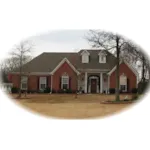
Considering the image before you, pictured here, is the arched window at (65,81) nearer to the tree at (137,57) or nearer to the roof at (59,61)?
the roof at (59,61)

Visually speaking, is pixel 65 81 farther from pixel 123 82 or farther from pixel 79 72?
pixel 123 82

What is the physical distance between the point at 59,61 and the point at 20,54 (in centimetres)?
16

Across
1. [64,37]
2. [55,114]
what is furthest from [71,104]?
[64,37]

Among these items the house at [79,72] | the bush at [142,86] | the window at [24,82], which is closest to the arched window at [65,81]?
the house at [79,72]

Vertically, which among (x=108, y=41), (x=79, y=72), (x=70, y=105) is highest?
(x=108, y=41)

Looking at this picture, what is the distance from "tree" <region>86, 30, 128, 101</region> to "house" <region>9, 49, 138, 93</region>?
0.02m

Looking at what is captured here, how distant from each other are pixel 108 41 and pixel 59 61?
22 centimetres

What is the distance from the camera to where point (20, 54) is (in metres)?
1.64

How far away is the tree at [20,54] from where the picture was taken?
160cm

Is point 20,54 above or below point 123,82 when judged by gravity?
above

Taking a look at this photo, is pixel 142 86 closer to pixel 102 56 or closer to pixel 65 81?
pixel 102 56

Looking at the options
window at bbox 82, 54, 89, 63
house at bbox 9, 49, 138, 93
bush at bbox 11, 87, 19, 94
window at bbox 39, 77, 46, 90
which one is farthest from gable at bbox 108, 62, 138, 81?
bush at bbox 11, 87, 19, 94

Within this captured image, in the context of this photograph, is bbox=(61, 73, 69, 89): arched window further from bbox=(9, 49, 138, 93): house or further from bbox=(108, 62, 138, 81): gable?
bbox=(108, 62, 138, 81): gable

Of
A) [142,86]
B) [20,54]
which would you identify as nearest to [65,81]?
[20,54]
